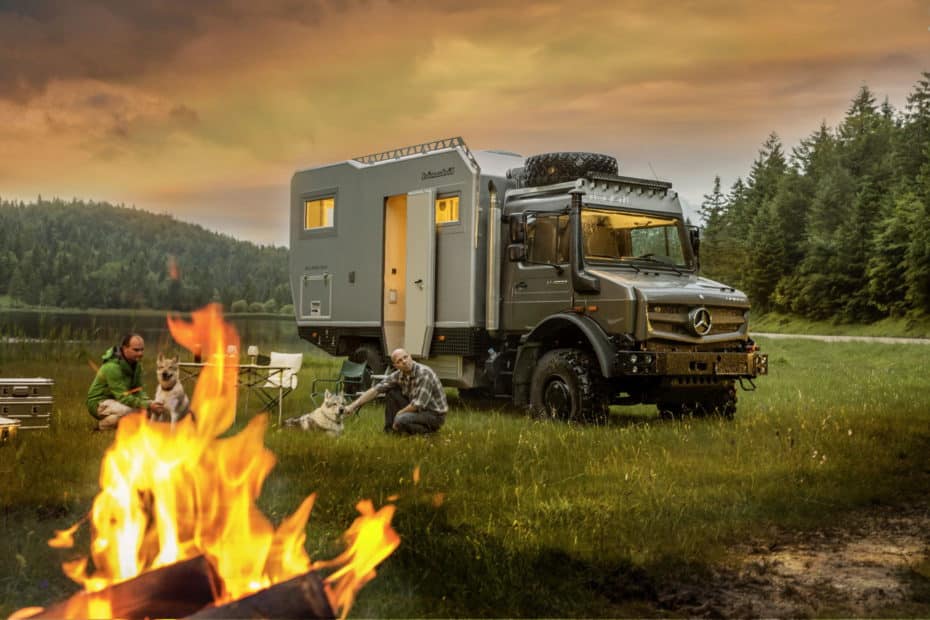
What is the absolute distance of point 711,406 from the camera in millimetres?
14039

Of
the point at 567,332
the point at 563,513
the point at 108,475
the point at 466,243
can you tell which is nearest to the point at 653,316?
the point at 567,332

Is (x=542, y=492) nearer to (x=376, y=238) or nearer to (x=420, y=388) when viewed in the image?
(x=420, y=388)

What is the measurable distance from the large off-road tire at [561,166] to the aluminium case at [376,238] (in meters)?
0.53

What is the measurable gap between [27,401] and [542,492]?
631cm

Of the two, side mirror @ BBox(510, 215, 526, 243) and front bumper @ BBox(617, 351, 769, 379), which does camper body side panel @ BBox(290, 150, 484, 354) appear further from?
front bumper @ BBox(617, 351, 769, 379)


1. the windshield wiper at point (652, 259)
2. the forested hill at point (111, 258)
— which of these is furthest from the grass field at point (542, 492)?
the forested hill at point (111, 258)

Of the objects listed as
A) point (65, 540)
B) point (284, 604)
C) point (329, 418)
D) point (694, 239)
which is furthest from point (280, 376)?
point (284, 604)

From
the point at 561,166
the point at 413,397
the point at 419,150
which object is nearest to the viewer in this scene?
the point at 413,397

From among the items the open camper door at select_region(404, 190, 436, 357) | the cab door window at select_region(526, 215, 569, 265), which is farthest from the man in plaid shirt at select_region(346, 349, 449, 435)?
the open camper door at select_region(404, 190, 436, 357)

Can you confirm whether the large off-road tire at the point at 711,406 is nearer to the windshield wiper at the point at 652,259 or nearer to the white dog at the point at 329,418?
the windshield wiper at the point at 652,259

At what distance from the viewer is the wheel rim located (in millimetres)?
13109

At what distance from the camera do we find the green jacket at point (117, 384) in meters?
11.0

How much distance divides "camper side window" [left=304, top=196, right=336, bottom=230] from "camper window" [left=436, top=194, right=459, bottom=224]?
2724 millimetres

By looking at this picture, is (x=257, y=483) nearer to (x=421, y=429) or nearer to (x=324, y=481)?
(x=324, y=481)
